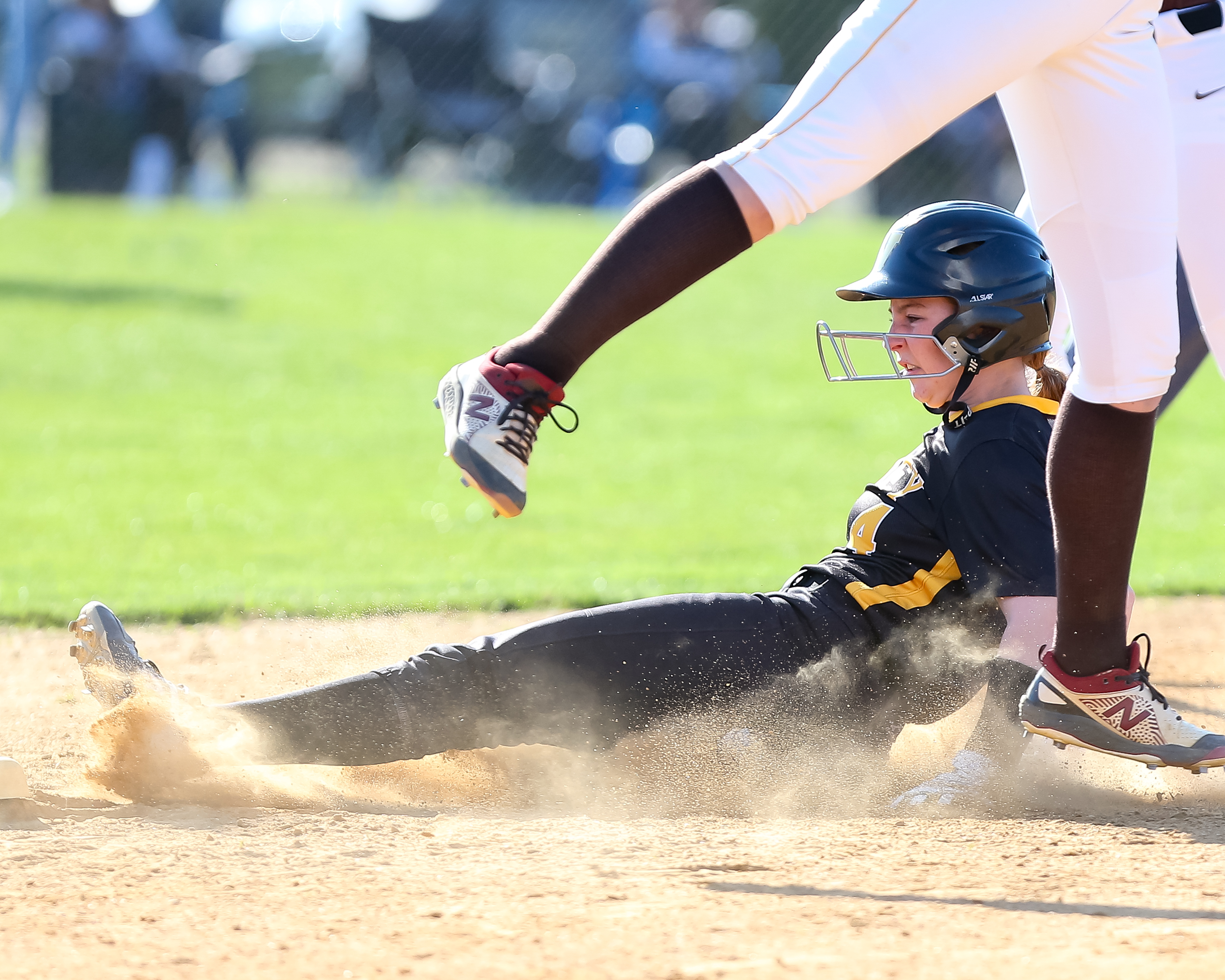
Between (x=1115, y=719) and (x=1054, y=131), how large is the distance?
1141 mm

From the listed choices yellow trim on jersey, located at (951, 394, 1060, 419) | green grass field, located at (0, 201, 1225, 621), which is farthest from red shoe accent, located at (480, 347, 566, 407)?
green grass field, located at (0, 201, 1225, 621)

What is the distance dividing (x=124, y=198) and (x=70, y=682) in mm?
12396

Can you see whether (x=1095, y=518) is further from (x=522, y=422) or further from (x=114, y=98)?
(x=114, y=98)

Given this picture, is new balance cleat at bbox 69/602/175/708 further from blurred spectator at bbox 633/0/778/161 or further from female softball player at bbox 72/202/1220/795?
blurred spectator at bbox 633/0/778/161

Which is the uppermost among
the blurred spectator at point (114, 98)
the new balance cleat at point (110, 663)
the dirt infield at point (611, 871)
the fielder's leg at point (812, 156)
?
the blurred spectator at point (114, 98)

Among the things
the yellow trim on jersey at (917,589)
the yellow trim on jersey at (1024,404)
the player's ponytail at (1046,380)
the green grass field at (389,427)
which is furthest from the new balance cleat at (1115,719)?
the green grass field at (389,427)

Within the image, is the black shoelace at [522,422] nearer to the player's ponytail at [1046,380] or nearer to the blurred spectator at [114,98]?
the player's ponytail at [1046,380]

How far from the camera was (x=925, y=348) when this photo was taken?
333cm

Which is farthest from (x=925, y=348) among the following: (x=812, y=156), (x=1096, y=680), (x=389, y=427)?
(x=389, y=427)

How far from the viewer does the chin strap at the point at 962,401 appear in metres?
3.27

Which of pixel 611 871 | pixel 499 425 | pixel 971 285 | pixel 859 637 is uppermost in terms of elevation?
Result: pixel 971 285

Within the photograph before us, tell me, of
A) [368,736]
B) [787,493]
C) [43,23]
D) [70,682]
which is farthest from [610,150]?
[368,736]

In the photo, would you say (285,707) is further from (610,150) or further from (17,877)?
(610,150)

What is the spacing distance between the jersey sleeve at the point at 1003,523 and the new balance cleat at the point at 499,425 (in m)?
1.04
